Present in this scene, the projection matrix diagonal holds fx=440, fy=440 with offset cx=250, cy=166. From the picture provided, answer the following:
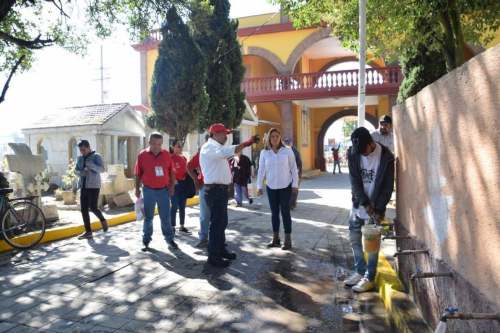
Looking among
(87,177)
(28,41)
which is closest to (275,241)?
(87,177)

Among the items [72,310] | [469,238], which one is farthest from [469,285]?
[72,310]

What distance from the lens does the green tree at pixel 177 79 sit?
11.4m

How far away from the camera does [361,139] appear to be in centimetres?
410

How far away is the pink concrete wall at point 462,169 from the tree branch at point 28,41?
22.8 feet

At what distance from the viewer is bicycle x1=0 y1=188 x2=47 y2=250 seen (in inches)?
266

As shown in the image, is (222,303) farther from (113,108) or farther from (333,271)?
(113,108)

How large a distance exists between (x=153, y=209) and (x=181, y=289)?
2.03m

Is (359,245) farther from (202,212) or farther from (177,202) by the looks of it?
(177,202)

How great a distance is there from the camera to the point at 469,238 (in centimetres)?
260

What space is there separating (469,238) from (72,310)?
3.53 m

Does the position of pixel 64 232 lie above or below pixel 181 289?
above

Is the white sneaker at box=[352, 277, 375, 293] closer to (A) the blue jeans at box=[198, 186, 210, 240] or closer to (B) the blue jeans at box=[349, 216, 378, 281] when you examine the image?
(B) the blue jeans at box=[349, 216, 378, 281]

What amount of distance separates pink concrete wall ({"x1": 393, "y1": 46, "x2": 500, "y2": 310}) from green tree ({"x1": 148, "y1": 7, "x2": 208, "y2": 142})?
830 centimetres

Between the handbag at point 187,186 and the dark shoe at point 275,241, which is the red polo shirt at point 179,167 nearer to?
the handbag at point 187,186
